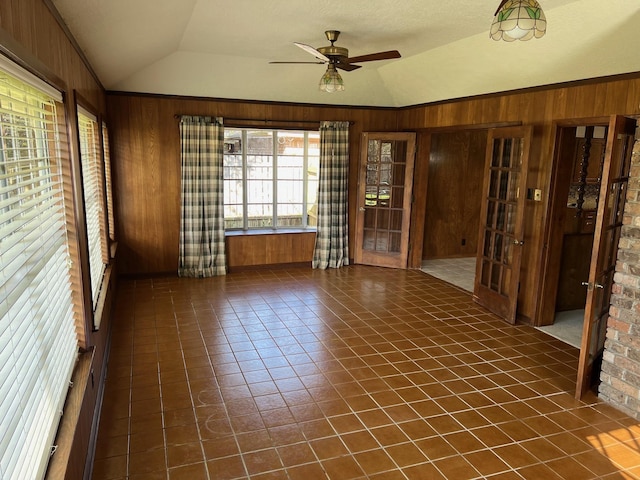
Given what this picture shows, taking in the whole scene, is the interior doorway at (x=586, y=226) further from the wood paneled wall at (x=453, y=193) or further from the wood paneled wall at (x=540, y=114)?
the wood paneled wall at (x=453, y=193)

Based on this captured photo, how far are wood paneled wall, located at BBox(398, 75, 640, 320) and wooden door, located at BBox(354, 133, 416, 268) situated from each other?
4.36 ft

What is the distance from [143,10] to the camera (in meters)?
2.90

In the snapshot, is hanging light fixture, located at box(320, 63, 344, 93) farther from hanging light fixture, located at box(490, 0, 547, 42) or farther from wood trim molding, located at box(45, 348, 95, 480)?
wood trim molding, located at box(45, 348, 95, 480)

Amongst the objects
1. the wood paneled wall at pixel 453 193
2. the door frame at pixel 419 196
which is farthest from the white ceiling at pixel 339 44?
the wood paneled wall at pixel 453 193

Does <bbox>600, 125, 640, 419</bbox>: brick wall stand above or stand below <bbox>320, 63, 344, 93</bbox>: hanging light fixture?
below

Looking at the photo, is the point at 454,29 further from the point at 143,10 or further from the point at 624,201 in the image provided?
the point at 143,10

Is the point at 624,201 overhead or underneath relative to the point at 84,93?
underneath

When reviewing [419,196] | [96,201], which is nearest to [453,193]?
[419,196]

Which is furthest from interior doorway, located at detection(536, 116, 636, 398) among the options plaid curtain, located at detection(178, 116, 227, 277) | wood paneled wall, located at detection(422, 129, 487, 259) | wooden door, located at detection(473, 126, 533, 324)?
plaid curtain, located at detection(178, 116, 227, 277)

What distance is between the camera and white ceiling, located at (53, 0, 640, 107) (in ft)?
10.7

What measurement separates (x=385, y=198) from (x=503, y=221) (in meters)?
2.19

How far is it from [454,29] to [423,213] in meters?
3.10

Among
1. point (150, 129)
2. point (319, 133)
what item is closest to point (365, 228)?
point (319, 133)

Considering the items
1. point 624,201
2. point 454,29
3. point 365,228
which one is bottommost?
point 365,228
